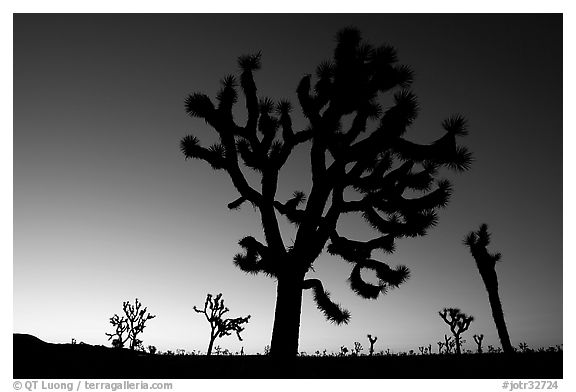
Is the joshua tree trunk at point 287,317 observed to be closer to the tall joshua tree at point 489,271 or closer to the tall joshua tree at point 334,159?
the tall joshua tree at point 334,159

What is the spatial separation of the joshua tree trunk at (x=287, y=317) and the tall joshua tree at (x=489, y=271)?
12.9ft

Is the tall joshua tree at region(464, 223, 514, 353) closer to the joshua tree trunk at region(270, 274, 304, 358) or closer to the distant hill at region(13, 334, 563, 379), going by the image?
the distant hill at region(13, 334, 563, 379)

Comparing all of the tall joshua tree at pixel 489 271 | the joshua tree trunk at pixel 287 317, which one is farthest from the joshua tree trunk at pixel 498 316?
the joshua tree trunk at pixel 287 317

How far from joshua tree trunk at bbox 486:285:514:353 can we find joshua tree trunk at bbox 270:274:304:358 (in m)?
4.01

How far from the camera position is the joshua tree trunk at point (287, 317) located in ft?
26.5

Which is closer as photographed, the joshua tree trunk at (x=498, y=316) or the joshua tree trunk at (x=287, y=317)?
the joshua tree trunk at (x=287, y=317)

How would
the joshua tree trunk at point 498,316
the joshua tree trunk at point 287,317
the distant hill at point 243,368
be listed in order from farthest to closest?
the joshua tree trunk at point 498,316
the joshua tree trunk at point 287,317
the distant hill at point 243,368

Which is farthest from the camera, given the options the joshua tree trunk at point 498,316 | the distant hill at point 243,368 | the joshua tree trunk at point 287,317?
the joshua tree trunk at point 498,316

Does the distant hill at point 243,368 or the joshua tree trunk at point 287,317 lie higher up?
the joshua tree trunk at point 287,317

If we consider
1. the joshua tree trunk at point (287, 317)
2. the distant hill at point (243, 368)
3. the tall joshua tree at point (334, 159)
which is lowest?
the distant hill at point (243, 368)

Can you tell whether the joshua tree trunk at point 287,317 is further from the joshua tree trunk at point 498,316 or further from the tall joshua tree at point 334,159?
the joshua tree trunk at point 498,316
